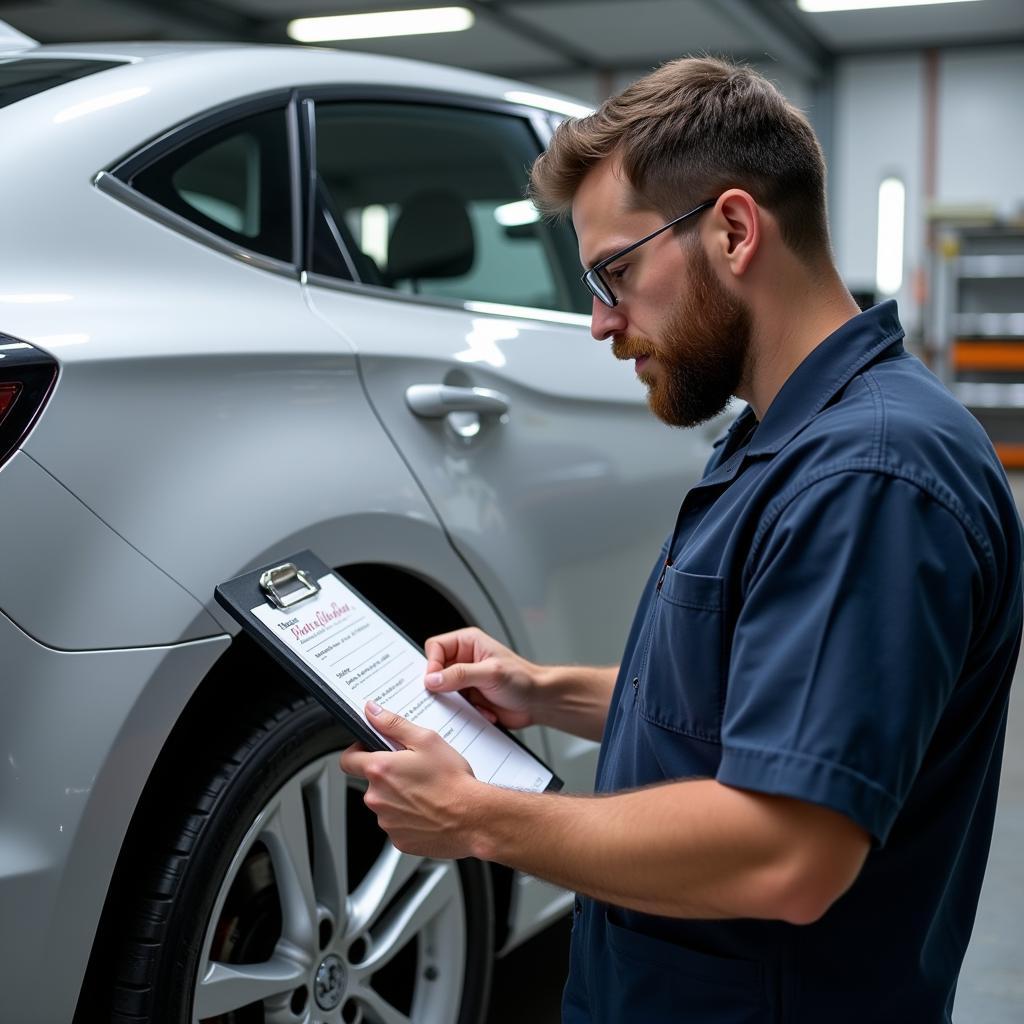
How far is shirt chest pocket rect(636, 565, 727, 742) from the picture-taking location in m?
1.05

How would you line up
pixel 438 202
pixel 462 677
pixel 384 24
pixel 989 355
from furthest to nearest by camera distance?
pixel 989 355, pixel 384 24, pixel 438 202, pixel 462 677

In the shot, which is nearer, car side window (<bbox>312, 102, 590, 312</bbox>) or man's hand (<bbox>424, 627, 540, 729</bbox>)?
man's hand (<bbox>424, 627, 540, 729</bbox>)

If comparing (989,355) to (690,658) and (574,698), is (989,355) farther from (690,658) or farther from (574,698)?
(690,658)

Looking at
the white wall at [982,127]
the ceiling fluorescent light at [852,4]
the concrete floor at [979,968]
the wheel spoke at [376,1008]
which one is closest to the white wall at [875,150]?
the white wall at [982,127]

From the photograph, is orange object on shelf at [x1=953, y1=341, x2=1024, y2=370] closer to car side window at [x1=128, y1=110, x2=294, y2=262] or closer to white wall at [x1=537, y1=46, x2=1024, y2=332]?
white wall at [x1=537, y1=46, x2=1024, y2=332]

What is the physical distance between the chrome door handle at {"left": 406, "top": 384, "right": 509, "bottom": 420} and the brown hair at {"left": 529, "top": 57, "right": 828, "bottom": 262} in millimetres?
493

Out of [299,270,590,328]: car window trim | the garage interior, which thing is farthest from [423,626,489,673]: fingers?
the garage interior

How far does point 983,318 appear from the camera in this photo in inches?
427

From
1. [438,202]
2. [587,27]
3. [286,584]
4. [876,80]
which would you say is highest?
[587,27]

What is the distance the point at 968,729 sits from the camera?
3.38 ft

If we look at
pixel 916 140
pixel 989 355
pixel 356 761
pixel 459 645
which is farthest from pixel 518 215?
pixel 916 140

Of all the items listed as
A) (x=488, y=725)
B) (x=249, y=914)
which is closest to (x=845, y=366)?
(x=488, y=725)

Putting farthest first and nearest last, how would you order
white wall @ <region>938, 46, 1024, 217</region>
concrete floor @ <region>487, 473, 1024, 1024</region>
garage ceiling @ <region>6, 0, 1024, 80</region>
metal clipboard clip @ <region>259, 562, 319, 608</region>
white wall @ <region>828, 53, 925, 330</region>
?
white wall @ <region>828, 53, 925, 330</region>, white wall @ <region>938, 46, 1024, 217</region>, garage ceiling @ <region>6, 0, 1024, 80</region>, concrete floor @ <region>487, 473, 1024, 1024</region>, metal clipboard clip @ <region>259, 562, 319, 608</region>

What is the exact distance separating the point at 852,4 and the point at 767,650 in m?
9.90
